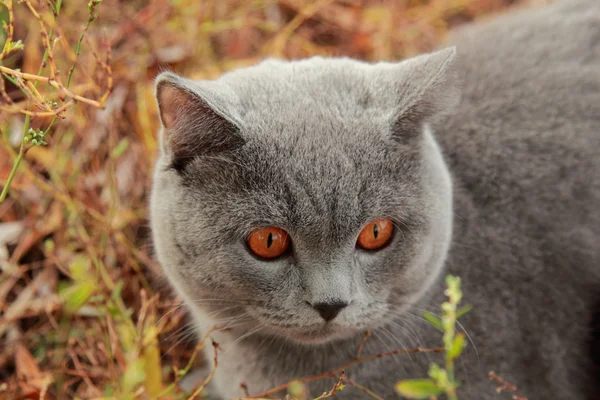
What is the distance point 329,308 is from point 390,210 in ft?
0.81

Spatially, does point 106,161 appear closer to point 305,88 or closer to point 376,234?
point 305,88

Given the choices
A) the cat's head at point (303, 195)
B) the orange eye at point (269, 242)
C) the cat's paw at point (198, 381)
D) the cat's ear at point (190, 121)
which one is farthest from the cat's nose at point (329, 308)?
the cat's paw at point (198, 381)

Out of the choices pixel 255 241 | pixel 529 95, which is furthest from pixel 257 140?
pixel 529 95

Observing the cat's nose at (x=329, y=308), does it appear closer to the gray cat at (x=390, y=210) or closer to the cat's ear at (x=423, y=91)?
the gray cat at (x=390, y=210)

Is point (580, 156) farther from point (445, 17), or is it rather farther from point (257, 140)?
point (445, 17)

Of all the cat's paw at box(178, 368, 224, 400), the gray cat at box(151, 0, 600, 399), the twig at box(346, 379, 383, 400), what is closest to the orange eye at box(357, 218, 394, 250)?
the gray cat at box(151, 0, 600, 399)

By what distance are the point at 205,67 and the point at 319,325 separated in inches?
62.5

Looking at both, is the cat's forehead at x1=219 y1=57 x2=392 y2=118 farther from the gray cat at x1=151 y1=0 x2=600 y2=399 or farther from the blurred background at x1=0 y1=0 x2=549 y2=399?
the blurred background at x1=0 y1=0 x2=549 y2=399

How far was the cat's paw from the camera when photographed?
6.39 ft

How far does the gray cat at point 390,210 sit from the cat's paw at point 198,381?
0.22 meters

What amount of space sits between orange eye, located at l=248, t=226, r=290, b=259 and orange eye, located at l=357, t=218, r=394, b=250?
16cm

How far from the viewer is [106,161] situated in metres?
2.40

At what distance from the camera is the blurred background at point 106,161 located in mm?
1809

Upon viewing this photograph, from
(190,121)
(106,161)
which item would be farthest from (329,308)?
(106,161)
